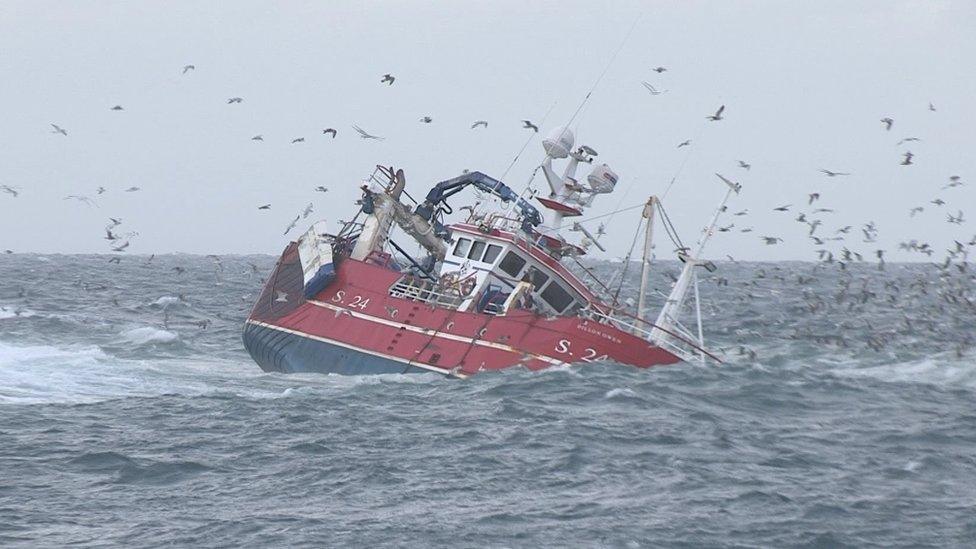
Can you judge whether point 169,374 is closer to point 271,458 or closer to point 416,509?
point 271,458

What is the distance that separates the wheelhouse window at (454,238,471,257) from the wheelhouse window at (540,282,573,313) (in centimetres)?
258

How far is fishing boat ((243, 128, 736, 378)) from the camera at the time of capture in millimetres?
35688

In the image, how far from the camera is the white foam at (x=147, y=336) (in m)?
45.3

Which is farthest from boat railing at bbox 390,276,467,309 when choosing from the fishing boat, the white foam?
the white foam

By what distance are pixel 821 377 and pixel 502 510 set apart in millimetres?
18792

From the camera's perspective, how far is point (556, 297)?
3991cm

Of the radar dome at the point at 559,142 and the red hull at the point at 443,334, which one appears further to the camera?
the radar dome at the point at 559,142

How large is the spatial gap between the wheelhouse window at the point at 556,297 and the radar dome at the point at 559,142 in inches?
187

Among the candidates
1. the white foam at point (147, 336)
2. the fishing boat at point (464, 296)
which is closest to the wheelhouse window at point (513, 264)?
the fishing boat at point (464, 296)

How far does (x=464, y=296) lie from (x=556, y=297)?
3143 millimetres

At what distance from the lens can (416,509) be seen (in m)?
20.6

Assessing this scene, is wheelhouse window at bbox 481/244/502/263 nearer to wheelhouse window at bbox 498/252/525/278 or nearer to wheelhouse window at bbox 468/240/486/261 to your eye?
wheelhouse window at bbox 468/240/486/261

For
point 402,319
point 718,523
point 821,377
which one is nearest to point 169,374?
point 402,319

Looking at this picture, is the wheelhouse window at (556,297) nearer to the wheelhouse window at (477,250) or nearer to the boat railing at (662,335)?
the boat railing at (662,335)
